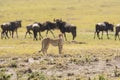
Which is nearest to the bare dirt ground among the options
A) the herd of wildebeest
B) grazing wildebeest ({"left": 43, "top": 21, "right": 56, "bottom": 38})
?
the herd of wildebeest

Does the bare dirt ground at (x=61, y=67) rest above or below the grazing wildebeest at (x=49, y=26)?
above

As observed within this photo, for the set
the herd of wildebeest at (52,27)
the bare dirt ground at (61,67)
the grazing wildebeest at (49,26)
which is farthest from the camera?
the grazing wildebeest at (49,26)

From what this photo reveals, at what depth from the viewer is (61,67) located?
20547 mm

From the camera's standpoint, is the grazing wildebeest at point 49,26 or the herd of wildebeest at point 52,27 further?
the grazing wildebeest at point 49,26

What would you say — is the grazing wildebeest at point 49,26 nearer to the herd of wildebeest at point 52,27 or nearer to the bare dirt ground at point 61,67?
the herd of wildebeest at point 52,27

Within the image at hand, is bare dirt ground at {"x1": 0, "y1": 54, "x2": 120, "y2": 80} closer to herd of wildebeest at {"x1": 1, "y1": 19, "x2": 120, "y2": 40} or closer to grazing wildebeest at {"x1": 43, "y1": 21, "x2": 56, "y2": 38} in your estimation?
herd of wildebeest at {"x1": 1, "y1": 19, "x2": 120, "y2": 40}

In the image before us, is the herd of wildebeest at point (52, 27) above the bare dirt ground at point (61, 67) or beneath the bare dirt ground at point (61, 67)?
beneath

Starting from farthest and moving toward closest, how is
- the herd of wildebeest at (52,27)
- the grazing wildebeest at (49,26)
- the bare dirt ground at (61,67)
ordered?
1. the grazing wildebeest at (49,26)
2. the herd of wildebeest at (52,27)
3. the bare dirt ground at (61,67)

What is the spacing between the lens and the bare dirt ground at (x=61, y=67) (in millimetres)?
18327

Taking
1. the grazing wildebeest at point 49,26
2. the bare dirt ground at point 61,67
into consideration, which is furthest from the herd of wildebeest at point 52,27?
the bare dirt ground at point 61,67

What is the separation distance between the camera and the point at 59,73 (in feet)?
62.8

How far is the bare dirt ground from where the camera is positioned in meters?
18.3

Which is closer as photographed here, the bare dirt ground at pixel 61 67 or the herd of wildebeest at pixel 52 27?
the bare dirt ground at pixel 61 67

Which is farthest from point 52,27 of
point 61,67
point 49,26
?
point 61,67
